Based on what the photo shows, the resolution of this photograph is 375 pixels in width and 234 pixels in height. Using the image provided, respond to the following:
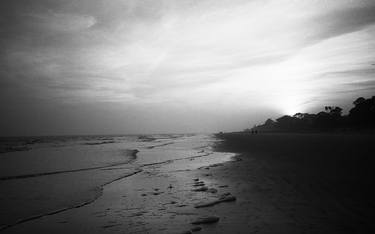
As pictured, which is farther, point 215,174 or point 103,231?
point 215,174

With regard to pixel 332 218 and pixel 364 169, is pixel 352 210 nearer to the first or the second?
pixel 332 218

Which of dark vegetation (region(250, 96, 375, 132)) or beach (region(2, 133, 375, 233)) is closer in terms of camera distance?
beach (region(2, 133, 375, 233))

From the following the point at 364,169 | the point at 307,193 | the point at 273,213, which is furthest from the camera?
the point at 364,169

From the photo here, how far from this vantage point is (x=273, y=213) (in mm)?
5965

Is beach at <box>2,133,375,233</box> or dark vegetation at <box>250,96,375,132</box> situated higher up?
dark vegetation at <box>250,96,375,132</box>

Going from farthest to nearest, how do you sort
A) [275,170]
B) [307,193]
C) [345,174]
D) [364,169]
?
[275,170] → [364,169] → [345,174] → [307,193]

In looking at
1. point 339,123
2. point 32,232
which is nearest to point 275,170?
point 32,232

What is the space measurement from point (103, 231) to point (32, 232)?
65.2 inches

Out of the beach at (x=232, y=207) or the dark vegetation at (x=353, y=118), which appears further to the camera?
the dark vegetation at (x=353, y=118)

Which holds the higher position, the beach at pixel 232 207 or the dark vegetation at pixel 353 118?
the dark vegetation at pixel 353 118

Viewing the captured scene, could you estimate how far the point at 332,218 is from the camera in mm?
5344

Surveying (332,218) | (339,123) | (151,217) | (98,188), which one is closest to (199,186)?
(151,217)

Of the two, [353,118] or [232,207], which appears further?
[353,118]

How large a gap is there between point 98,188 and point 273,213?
703 centimetres
